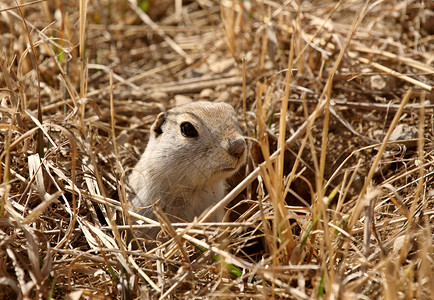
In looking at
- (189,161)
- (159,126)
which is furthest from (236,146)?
(159,126)

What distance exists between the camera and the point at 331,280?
7.76 ft

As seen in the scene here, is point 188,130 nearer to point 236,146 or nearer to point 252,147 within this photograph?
point 236,146

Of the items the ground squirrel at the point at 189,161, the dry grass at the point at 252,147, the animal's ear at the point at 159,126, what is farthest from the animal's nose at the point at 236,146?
the animal's ear at the point at 159,126

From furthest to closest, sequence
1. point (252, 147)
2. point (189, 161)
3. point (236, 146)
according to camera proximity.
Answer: point (252, 147)
point (189, 161)
point (236, 146)

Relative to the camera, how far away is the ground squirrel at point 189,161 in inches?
134

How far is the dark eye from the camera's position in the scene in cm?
360

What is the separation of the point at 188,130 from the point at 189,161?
24 centimetres

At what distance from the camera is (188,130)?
362 cm

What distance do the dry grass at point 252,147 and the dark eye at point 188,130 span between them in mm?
496

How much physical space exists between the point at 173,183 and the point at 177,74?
2.33m

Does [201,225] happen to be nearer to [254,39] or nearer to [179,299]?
[179,299]

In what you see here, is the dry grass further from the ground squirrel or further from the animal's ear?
the animal's ear

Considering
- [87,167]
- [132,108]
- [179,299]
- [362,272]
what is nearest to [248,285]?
[179,299]

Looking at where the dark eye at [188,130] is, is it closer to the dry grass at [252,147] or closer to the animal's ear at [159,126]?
the animal's ear at [159,126]
